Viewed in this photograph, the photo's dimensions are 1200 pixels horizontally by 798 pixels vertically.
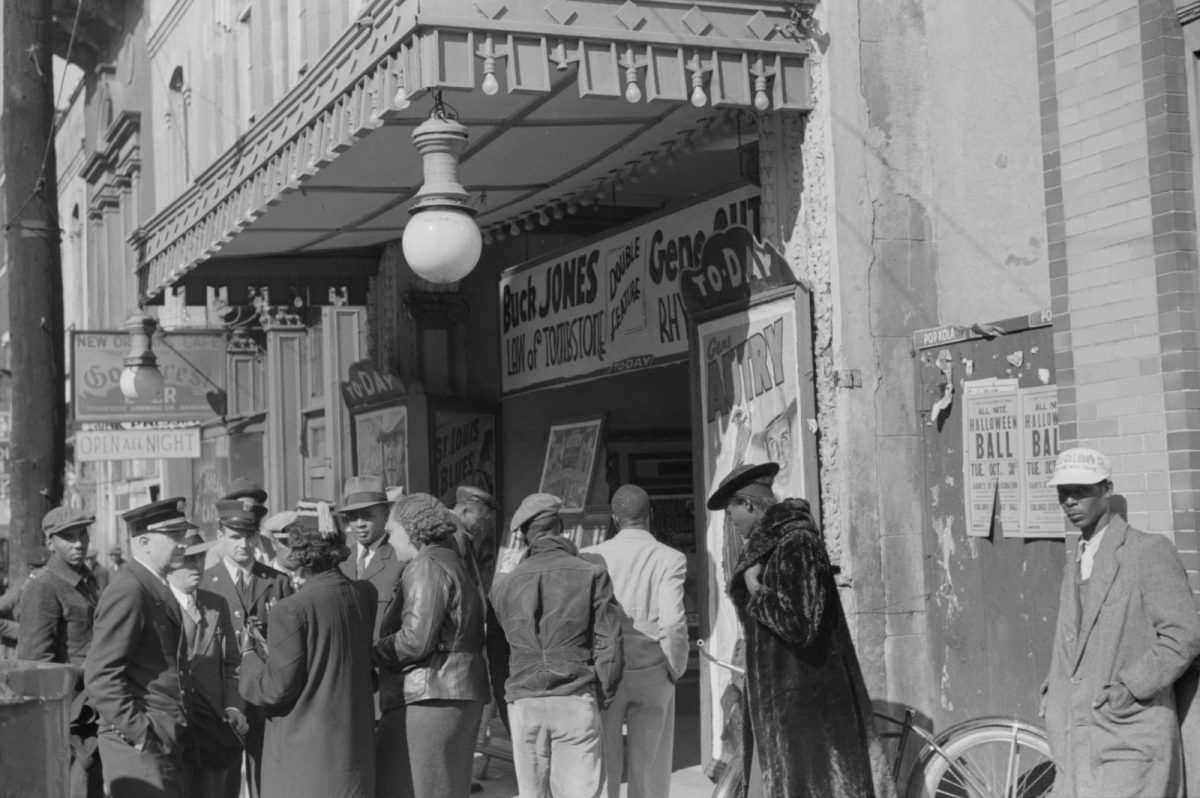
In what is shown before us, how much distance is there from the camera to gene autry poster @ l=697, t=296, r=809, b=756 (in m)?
8.62

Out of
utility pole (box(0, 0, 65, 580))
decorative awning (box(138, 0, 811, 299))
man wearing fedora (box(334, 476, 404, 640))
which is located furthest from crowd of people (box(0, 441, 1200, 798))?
utility pole (box(0, 0, 65, 580))

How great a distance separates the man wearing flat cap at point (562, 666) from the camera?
23.9 ft

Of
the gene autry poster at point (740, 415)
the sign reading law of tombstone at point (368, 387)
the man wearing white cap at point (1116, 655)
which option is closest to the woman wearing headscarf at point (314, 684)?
the gene autry poster at point (740, 415)

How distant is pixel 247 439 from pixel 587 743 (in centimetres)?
1431

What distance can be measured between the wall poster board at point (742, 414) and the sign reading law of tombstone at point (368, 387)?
16.1 feet

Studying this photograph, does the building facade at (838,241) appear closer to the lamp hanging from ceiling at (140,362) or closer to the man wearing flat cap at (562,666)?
the man wearing flat cap at (562,666)

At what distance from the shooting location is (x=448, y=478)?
14.0 meters

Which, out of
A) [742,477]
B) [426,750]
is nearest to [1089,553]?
[742,477]

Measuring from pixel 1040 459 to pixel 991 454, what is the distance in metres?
0.37

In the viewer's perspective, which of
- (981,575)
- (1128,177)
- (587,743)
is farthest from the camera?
(981,575)

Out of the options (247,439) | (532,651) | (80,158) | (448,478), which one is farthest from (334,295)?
(80,158)

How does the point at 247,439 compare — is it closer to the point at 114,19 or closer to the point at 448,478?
the point at 448,478

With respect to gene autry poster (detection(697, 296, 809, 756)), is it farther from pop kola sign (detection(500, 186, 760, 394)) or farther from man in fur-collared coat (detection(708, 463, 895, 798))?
man in fur-collared coat (detection(708, 463, 895, 798))

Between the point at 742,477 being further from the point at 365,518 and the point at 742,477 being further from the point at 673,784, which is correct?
the point at 673,784
